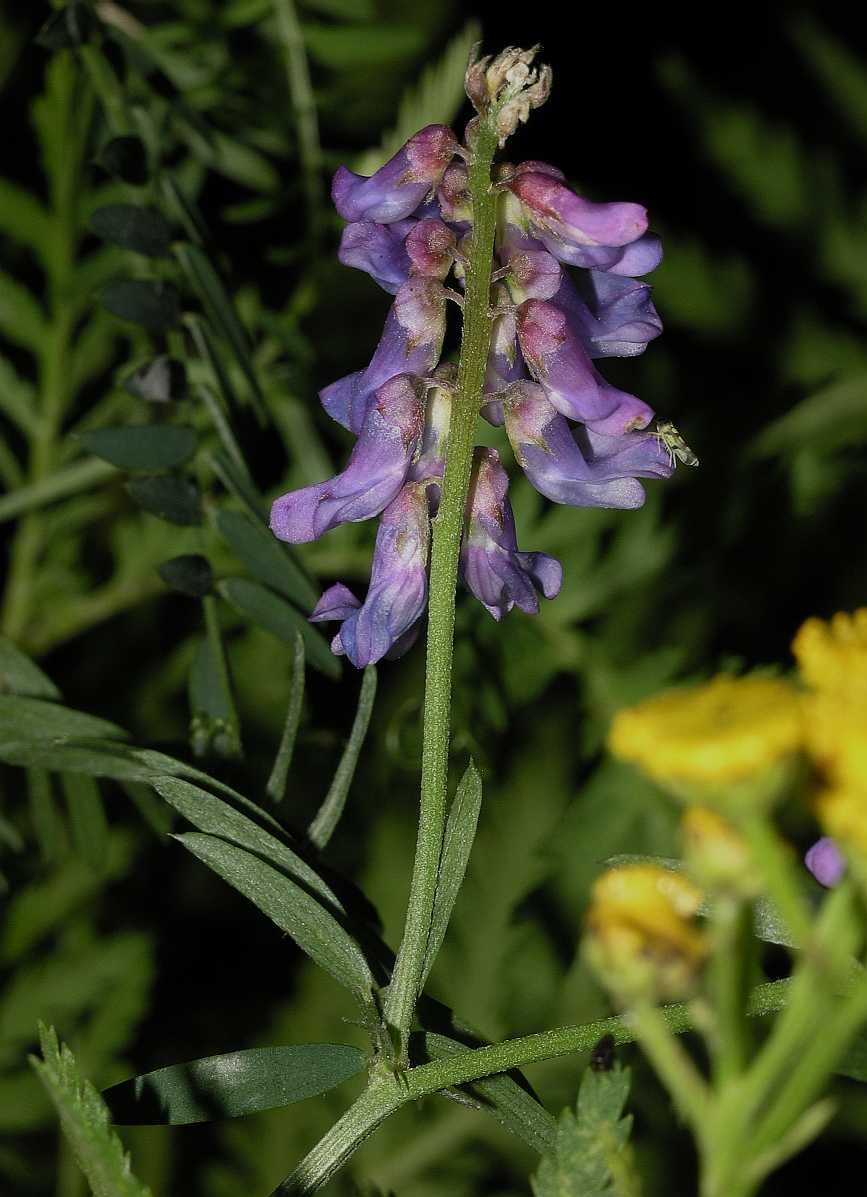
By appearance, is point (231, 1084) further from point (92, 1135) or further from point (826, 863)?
point (826, 863)

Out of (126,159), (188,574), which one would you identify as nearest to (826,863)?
(188,574)

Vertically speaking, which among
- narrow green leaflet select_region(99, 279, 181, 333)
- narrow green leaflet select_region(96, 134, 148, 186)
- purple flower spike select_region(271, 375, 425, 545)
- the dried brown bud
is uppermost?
the dried brown bud

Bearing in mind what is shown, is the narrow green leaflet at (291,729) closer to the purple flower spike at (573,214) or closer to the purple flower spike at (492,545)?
the purple flower spike at (492,545)

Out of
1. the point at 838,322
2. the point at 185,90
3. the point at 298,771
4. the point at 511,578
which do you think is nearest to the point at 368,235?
the point at 511,578

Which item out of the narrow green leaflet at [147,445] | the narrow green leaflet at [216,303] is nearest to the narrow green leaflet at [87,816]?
the narrow green leaflet at [147,445]

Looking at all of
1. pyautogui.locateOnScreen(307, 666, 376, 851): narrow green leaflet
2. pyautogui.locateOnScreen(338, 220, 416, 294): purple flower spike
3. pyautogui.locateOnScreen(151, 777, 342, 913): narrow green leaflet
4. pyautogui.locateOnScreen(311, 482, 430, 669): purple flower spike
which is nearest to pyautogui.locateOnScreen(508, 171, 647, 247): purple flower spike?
pyautogui.locateOnScreen(338, 220, 416, 294): purple flower spike

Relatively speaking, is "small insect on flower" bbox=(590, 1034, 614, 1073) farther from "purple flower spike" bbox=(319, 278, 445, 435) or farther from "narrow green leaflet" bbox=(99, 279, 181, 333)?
"narrow green leaflet" bbox=(99, 279, 181, 333)

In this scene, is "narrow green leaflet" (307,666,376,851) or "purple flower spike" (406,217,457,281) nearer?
"purple flower spike" (406,217,457,281)
